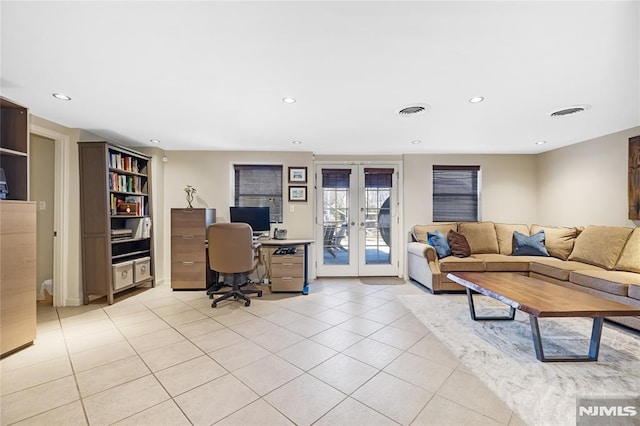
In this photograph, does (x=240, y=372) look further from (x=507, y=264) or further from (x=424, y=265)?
(x=507, y=264)

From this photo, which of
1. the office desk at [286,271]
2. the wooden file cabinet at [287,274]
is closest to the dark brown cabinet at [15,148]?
the office desk at [286,271]

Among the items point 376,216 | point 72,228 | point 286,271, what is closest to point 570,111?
point 376,216

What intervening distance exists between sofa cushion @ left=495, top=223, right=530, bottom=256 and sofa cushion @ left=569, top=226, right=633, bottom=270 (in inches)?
30.6

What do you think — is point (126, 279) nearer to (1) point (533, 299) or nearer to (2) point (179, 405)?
(2) point (179, 405)

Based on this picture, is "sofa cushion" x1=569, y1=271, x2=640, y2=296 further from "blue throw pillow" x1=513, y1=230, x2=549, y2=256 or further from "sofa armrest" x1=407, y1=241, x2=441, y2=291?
"sofa armrest" x1=407, y1=241, x2=441, y2=291

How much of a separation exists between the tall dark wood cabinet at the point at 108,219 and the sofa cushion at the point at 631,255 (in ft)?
20.8

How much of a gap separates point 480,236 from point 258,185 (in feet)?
12.8

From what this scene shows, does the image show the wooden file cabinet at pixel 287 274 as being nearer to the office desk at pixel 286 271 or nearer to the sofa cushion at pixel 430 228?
the office desk at pixel 286 271

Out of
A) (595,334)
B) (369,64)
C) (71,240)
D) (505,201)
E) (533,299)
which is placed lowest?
(595,334)

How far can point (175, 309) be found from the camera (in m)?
3.37

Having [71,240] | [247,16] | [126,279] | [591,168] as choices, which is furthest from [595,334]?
[71,240]

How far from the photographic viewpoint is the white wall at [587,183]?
11.8 ft

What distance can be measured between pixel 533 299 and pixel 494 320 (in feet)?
2.76

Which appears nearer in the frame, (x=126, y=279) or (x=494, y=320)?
(x=494, y=320)
